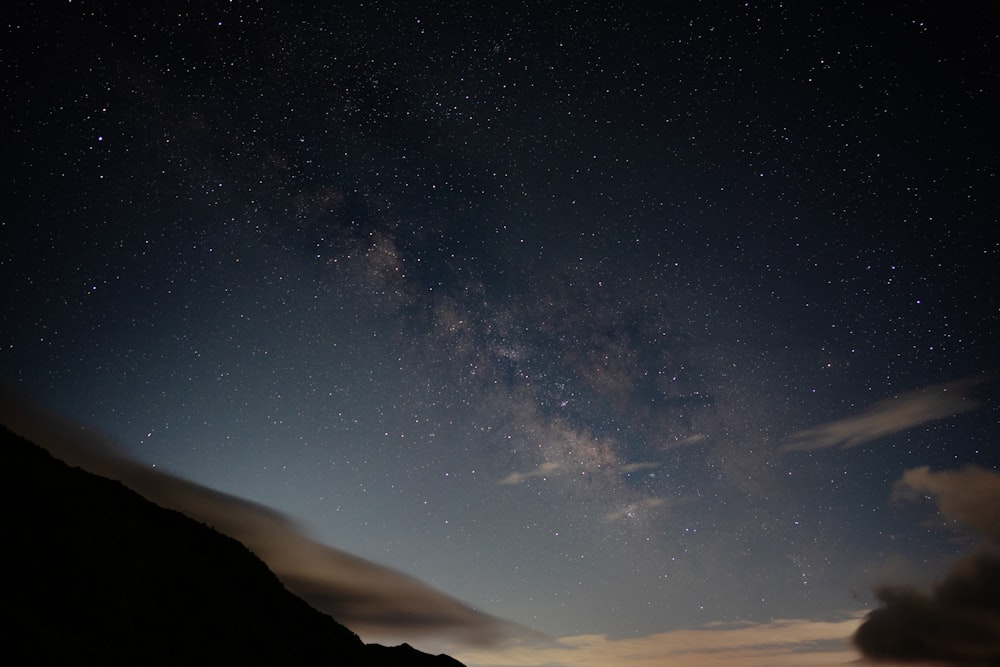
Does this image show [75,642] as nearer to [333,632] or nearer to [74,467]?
[74,467]

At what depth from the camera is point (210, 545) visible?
62.6m

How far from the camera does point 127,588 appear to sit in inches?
1558

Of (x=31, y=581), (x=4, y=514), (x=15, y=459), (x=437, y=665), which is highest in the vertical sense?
(x=15, y=459)

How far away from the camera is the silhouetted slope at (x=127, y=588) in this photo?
3133 centimetres

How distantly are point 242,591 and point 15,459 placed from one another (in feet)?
79.6

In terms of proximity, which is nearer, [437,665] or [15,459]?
[15,459]

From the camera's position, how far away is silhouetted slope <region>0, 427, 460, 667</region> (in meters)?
31.3

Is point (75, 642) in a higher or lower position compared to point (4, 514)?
lower

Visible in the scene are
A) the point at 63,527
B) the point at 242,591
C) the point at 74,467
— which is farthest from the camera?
the point at 242,591

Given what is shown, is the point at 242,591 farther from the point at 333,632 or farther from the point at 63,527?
the point at 63,527

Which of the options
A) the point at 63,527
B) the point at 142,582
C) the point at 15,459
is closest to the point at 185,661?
the point at 142,582

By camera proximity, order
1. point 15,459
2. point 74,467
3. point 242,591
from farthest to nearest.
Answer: point 242,591 → point 74,467 → point 15,459

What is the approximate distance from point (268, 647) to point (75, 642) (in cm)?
2331

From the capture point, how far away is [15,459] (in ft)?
148
